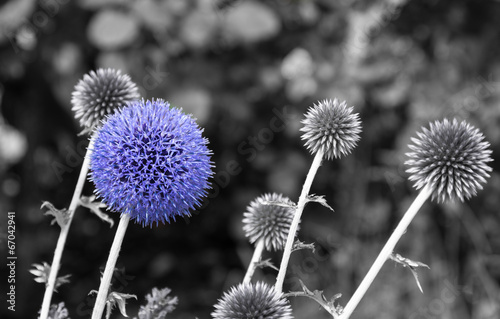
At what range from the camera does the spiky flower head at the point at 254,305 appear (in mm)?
1303

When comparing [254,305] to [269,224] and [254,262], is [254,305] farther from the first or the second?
[269,224]

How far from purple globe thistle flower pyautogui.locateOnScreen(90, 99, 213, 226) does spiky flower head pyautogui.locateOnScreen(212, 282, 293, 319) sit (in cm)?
23

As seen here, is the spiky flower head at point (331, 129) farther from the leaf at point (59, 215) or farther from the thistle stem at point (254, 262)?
the leaf at point (59, 215)

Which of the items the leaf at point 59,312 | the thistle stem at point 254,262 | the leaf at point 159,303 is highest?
the thistle stem at point 254,262

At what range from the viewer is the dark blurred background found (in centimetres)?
312

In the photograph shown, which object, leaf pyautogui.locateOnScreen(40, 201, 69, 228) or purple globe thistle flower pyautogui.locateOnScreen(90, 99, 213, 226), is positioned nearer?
purple globe thistle flower pyautogui.locateOnScreen(90, 99, 213, 226)

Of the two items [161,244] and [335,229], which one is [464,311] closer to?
[335,229]

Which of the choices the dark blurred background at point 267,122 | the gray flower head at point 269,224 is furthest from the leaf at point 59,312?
the dark blurred background at point 267,122

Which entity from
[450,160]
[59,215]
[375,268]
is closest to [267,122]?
[450,160]

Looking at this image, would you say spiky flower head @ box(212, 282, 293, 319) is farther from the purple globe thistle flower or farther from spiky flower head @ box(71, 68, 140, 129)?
spiky flower head @ box(71, 68, 140, 129)

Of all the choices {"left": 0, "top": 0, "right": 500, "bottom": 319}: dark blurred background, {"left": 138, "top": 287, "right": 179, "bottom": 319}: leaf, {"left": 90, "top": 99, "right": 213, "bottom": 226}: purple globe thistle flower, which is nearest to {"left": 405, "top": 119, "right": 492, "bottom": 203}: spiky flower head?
{"left": 90, "top": 99, "right": 213, "bottom": 226}: purple globe thistle flower

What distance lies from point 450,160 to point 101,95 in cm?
105

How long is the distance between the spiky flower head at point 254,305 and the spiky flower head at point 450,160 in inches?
19.7

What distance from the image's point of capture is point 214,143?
3982mm
